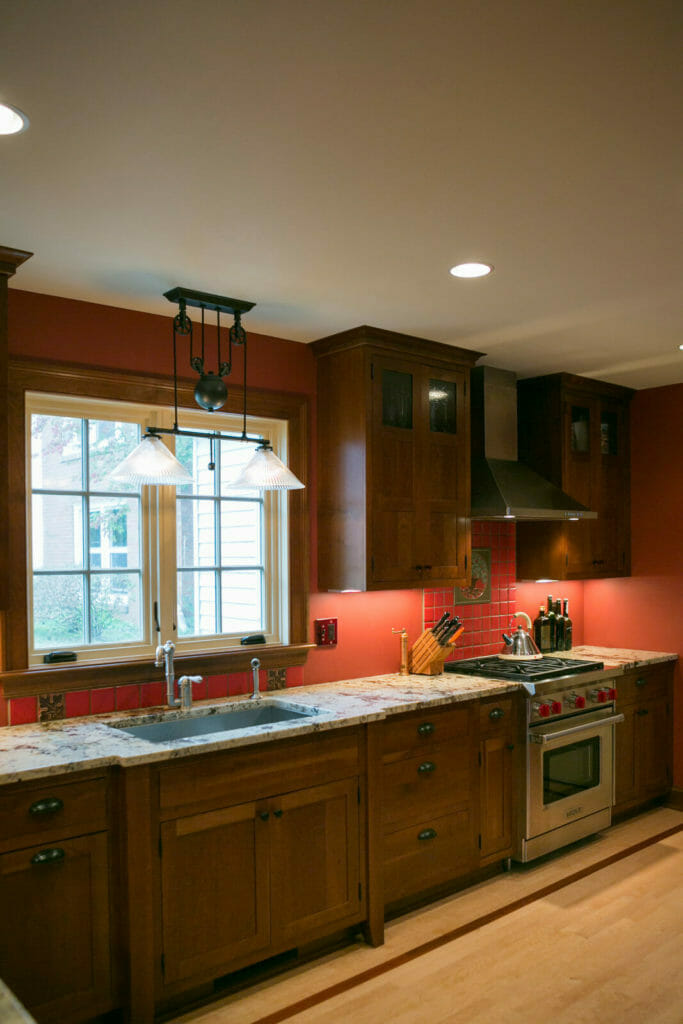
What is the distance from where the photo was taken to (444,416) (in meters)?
4.12

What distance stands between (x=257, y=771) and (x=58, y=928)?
77cm

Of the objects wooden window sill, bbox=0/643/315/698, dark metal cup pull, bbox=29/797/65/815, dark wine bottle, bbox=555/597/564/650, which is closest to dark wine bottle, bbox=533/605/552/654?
dark wine bottle, bbox=555/597/564/650

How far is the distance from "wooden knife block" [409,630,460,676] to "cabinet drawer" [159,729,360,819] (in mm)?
1016

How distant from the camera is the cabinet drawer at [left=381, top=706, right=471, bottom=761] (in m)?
3.39

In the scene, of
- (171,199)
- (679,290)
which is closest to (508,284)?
(679,290)

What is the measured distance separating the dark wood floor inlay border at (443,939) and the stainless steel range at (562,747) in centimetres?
18

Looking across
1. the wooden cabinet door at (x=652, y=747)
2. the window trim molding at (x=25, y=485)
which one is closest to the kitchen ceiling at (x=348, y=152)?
the window trim molding at (x=25, y=485)

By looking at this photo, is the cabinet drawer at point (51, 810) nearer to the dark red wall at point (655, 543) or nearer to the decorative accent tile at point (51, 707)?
the decorative accent tile at point (51, 707)

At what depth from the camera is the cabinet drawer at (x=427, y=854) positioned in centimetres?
338

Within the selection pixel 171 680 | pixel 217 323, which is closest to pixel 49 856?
pixel 171 680

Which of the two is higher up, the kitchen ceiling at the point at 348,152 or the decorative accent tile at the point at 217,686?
the kitchen ceiling at the point at 348,152

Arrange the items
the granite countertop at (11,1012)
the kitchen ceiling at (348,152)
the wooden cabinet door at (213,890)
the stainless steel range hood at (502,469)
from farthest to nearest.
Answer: the stainless steel range hood at (502,469) < the wooden cabinet door at (213,890) < the kitchen ceiling at (348,152) < the granite countertop at (11,1012)

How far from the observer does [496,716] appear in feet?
12.7

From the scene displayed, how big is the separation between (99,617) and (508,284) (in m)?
2.08
